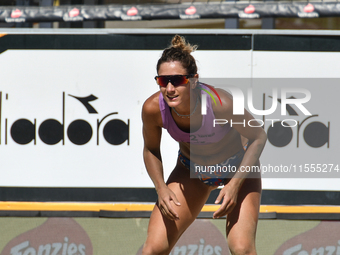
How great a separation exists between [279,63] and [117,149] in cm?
186

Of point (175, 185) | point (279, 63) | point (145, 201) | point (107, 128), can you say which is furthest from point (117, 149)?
point (279, 63)

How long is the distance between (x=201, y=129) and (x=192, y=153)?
266 mm

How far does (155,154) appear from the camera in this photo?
2.83 metres

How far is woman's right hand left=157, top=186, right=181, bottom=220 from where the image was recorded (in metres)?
2.52

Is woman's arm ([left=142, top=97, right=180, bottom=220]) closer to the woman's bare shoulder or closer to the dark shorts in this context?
the woman's bare shoulder

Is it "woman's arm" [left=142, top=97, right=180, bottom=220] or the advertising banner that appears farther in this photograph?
the advertising banner

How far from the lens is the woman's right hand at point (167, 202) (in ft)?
8.27

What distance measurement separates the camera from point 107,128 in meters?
3.86

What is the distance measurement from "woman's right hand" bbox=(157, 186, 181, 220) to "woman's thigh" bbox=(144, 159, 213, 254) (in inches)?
3.5

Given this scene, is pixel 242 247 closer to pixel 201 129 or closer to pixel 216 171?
pixel 216 171

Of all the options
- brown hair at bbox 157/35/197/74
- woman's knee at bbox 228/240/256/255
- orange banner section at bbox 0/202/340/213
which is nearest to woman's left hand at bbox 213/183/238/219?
woman's knee at bbox 228/240/256/255

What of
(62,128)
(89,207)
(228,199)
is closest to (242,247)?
(228,199)

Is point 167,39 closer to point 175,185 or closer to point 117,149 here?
point 117,149

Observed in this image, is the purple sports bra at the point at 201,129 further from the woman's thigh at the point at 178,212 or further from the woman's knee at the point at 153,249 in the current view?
the woman's knee at the point at 153,249
